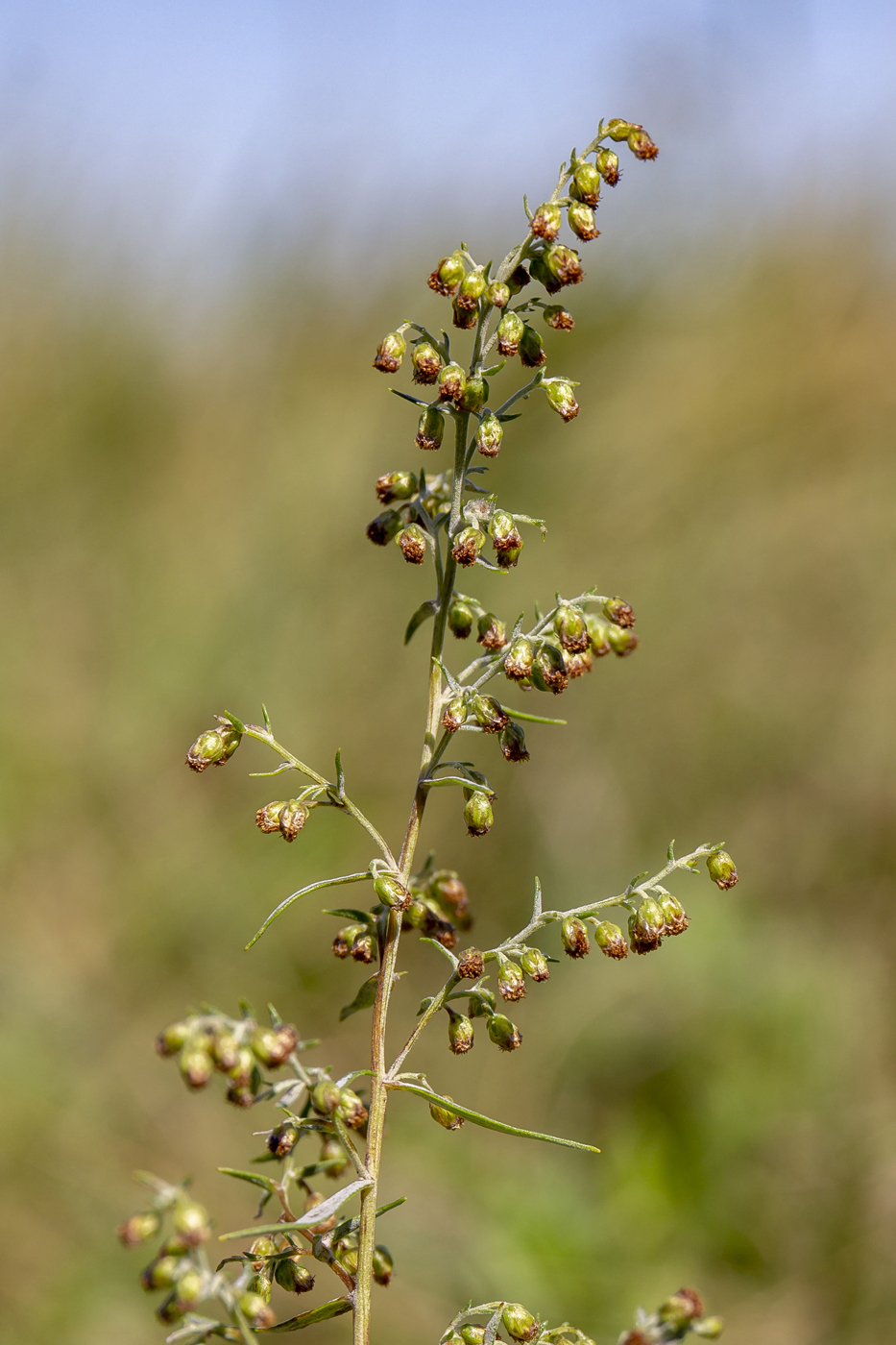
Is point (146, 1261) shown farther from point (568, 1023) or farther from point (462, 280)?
point (462, 280)

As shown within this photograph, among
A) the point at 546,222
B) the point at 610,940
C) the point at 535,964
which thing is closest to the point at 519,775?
the point at 610,940

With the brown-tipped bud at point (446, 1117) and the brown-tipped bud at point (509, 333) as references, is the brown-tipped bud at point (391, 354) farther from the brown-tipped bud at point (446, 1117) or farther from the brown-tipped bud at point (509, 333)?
the brown-tipped bud at point (446, 1117)

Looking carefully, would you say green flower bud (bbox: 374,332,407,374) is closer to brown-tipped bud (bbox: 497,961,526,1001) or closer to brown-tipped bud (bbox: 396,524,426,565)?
brown-tipped bud (bbox: 396,524,426,565)

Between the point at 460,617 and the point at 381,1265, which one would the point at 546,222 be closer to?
the point at 460,617

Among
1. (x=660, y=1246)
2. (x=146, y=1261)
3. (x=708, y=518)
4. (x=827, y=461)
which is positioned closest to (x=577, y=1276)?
(x=660, y=1246)

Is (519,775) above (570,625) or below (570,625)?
above
